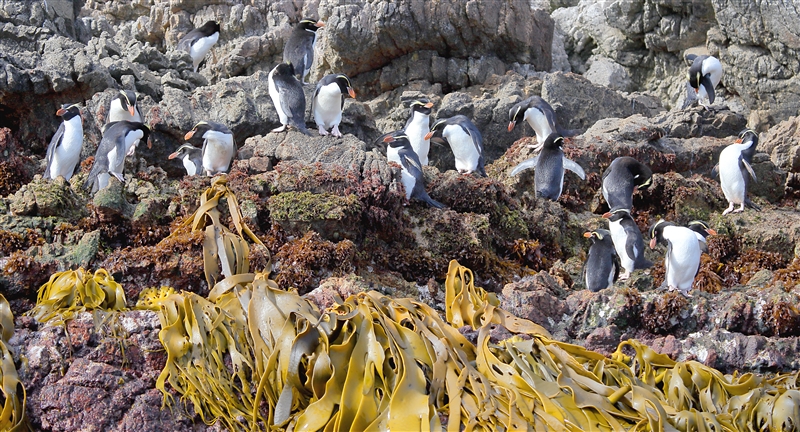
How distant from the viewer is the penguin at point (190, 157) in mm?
9234

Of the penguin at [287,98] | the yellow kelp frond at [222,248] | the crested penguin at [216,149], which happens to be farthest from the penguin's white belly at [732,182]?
the yellow kelp frond at [222,248]

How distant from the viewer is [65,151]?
8.46 metres

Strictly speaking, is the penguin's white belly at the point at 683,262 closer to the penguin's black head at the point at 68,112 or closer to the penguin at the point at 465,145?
the penguin at the point at 465,145

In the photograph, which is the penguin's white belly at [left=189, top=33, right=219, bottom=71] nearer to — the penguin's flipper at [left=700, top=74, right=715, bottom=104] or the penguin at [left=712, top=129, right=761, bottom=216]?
the penguin's flipper at [left=700, top=74, right=715, bottom=104]

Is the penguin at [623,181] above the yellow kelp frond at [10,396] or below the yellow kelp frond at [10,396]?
below

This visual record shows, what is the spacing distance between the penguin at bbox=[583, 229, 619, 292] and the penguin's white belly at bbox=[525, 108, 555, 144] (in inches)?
137

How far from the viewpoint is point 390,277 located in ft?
21.1

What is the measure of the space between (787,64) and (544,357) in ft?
48.4

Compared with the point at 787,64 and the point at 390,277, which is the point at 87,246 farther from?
the point at 787,64

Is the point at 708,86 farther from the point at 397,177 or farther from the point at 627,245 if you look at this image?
the point at 397,177

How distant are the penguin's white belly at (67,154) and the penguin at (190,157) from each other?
1.03 meters

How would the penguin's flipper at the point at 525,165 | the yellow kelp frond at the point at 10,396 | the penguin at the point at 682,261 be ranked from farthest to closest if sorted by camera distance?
1. the penguin's flipper at the point at 525,165
2. the penguin at the point at 682,261
3. the yellow kelp frond at the point at 10,396

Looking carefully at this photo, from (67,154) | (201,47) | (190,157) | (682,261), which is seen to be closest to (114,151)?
(67,154)

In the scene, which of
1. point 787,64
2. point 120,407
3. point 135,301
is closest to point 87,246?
point 135,301
